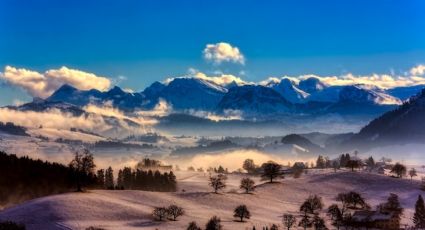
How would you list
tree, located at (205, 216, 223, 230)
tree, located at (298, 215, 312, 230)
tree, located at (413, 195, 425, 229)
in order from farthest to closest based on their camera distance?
1. tree, located at (413, 195, 425, 229)
2. tree, located at (298, 215, 312, 230)
3. tree, located at (205, 216, 223, 230)

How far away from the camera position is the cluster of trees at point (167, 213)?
562ft

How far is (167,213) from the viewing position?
573 ft

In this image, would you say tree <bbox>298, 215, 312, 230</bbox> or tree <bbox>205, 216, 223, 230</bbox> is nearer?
tree <bbox>205, 216, 223, 230</bbox>

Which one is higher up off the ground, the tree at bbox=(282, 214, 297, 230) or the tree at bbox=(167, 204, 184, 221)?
the tree at bbox=(167, 204, 184, 221)

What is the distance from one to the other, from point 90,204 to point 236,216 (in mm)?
43539

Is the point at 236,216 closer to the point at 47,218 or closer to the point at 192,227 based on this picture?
the point at 192,227

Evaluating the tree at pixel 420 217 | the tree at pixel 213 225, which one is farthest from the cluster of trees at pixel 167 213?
the tree at pixel 420 217

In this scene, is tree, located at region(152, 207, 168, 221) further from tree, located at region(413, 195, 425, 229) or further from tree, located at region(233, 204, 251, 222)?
tree, located at region(413, 195, 425, 229)

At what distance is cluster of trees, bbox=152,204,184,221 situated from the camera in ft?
562

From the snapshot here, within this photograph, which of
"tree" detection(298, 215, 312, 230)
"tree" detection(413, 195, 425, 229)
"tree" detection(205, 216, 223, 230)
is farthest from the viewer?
"tree" detection(413, 195, 425, 229)

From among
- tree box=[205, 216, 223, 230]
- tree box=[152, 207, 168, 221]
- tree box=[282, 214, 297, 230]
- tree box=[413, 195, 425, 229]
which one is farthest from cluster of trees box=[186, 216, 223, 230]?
tree box=[413, 195, 425, 229]

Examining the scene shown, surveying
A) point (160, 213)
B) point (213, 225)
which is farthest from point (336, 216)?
point (160, 213)

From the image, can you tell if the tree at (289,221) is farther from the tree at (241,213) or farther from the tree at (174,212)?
the tree at (174,212)

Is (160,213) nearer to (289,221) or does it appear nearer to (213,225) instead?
(213,225)
